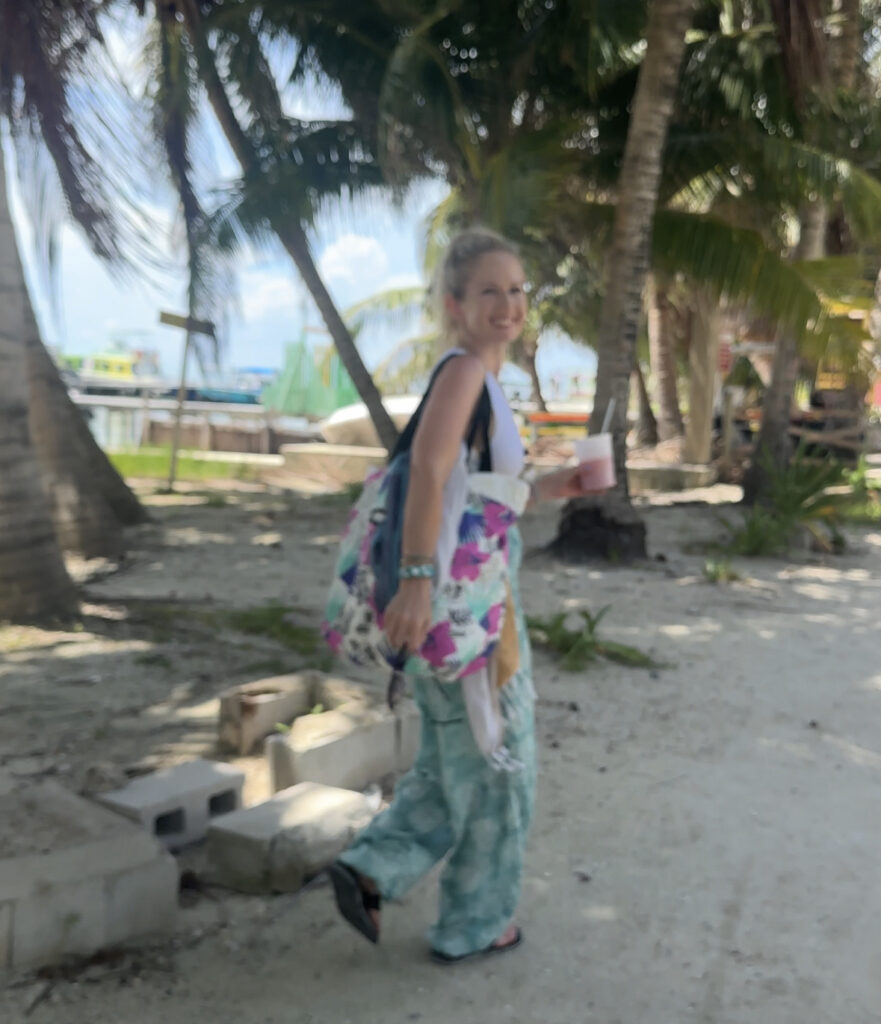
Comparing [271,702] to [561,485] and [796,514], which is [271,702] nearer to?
[561,485]

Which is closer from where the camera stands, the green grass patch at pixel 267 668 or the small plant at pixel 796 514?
the green grass patch at pixel 267 668

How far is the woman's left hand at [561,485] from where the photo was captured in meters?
2.53

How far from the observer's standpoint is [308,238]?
10656mm

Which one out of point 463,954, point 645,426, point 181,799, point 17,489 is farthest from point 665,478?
point 463,954

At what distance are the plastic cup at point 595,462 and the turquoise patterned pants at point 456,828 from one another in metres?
0.50

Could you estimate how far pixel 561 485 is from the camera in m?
2.55

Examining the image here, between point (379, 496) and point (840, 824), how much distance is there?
2094 millimetres

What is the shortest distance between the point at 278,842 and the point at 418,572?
112 centimetres

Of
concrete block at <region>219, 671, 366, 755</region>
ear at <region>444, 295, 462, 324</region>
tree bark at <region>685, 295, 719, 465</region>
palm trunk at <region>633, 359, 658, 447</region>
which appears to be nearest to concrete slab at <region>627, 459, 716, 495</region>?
tree bark at <region>685, 295, 719, 465</region>

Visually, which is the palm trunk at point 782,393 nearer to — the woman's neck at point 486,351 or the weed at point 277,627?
the weed at point 277,627

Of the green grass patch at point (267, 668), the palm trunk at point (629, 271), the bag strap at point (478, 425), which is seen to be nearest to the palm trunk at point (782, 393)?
the palm trunk at point (629, 271)

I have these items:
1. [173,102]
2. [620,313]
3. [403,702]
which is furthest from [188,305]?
[403,702]

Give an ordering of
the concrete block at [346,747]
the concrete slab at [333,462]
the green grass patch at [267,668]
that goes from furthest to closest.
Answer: the concrete slab at [333,462] → the green grass patch at [267,668] → the concrete block at [346,747]

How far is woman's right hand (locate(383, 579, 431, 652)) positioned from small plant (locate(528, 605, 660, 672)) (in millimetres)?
3120
